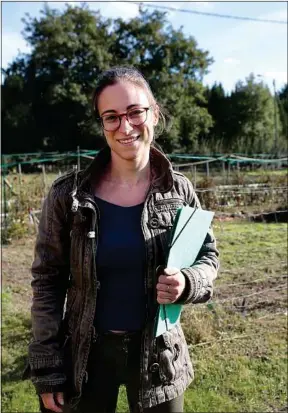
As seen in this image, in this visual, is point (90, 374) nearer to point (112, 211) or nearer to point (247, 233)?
point (112, 211)

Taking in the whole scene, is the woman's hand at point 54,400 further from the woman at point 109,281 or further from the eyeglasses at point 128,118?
the eyeglasses at point 128,118

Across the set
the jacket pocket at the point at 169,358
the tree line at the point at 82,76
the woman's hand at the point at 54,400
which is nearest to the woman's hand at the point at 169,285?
the jacket pocket at the point at 169,358

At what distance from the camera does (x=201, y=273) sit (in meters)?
1.34

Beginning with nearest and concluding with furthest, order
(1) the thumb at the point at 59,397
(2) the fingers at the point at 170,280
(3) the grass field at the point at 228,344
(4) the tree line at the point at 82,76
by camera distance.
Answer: (2) the fingers at the point at 170,280 → (1) the thumb at the point at 59,397 → (3) the grass field at the point at 228,344 → (4) the tree line at the point at 82,76

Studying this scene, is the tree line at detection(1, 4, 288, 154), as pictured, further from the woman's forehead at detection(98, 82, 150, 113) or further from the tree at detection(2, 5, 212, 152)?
the woman's forehead at detection(98, 82, 150, 113)

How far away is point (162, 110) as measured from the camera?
153 cm

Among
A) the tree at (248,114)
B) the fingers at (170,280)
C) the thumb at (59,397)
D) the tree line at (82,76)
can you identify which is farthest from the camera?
the tree at (248,114)

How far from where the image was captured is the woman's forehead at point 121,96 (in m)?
1.31

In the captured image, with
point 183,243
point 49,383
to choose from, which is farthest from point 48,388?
point 183,243

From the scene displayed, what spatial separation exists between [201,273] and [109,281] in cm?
26

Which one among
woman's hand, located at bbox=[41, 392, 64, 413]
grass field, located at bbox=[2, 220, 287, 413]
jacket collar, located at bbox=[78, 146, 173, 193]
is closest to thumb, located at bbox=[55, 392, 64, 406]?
woman's hand, located at bbox=[41, 392, 64, 413]

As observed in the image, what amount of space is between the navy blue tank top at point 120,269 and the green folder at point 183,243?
0.24 ft

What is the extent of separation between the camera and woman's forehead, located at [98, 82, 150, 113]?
131 cm

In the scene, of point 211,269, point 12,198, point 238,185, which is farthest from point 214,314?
point 238,185
